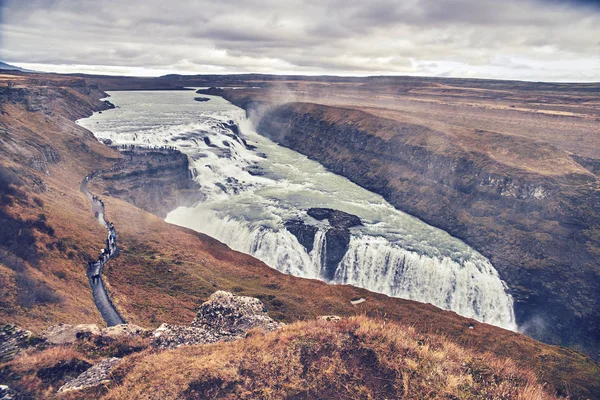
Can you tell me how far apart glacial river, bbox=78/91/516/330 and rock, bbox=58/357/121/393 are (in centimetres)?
2858

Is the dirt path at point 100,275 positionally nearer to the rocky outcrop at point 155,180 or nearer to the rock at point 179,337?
the rock at point 179,337

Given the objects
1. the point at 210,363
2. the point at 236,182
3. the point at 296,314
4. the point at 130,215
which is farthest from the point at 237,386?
the point at 236,182

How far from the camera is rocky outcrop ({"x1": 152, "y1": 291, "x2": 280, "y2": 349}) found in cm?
1360

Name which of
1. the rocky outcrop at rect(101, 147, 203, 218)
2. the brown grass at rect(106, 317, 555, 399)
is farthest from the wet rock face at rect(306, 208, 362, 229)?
the brown grass at rect(106, 317, 555, 399)

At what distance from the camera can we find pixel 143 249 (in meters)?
30.8

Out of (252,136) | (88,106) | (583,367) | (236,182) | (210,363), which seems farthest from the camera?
(252,136)

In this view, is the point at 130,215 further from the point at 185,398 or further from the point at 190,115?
the point at 190,115

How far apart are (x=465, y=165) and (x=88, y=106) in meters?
92.1

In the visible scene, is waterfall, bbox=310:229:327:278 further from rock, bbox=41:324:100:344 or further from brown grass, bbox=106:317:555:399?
brown grass, bbox=106:317:555:399

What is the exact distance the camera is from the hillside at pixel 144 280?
720 inches

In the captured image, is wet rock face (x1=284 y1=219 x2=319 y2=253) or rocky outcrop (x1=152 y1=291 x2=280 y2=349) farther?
wet rock face (x1=284 y1=219 x2=319 y2=253)

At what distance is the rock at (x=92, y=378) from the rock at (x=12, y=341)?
10.0ft

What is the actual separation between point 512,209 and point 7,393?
170ft

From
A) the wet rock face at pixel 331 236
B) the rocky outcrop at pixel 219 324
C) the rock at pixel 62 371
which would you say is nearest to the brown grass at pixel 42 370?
the rock at pixel 62 371
